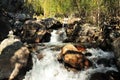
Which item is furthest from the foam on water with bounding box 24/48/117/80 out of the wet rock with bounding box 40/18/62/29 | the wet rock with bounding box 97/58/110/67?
the wet rock with bounding box 40/18/62/29

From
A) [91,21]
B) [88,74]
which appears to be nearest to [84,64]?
[88,74]

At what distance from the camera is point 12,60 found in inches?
744

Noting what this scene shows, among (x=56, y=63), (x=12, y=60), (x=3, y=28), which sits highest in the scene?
(x=3, y=28)

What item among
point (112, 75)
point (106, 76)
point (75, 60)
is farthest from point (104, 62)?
point (75, 60)

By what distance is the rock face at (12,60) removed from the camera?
1808 cm

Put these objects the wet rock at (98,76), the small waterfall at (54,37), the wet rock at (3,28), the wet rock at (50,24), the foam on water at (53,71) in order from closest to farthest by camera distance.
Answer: the wet rock at (98,76) → the foam on water at (53,71) → the wet rock at (3,28) → the small waterfall at (54,37) → the wet rock at (50,24)

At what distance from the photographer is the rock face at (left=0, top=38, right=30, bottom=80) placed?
18078mm

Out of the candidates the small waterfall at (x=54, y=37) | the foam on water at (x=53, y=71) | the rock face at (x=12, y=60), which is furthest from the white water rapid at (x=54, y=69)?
the small waterfall at (x=54, y=37)

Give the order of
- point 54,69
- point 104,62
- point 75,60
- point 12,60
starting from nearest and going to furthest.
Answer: point 12,60, point 75,60, point 54,69, point 104,62

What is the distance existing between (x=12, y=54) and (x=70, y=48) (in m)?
4.51

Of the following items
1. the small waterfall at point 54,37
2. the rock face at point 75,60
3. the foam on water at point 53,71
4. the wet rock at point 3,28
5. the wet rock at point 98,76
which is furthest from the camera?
Result: the small waterfall at point 54,37

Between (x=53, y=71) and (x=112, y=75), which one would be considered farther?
(x=53, y=71)

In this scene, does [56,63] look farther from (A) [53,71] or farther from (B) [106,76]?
(B) [106,76]

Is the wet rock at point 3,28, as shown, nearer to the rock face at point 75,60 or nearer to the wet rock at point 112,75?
the rock face at point 75,60
